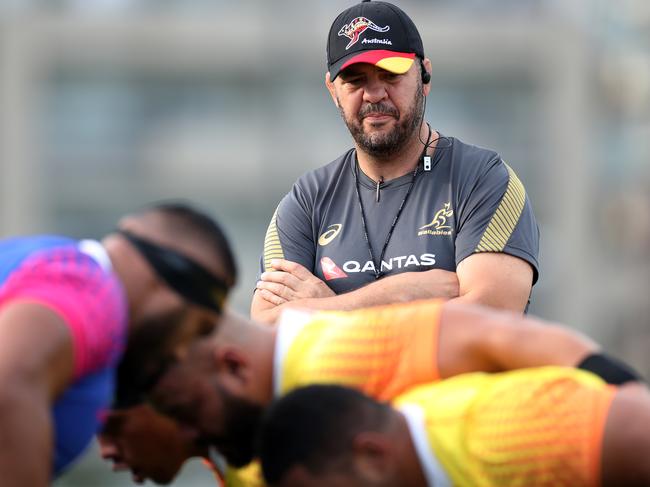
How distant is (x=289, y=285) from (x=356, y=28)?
128 centimetres

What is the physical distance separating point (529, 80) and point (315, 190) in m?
40.7

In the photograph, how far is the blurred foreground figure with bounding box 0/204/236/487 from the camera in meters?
5.65

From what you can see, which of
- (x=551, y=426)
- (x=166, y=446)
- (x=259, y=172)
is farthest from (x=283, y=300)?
(x=259, y=172)

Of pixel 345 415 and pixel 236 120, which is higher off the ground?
pixel 345 415

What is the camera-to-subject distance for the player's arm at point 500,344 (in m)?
6.33

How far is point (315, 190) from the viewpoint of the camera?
828 centimetres

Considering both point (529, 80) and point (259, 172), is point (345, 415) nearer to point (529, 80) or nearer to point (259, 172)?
point (259, 172)

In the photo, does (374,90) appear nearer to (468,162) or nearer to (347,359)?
(468,162)

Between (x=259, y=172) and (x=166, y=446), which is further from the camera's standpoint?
(x=259, y=172)

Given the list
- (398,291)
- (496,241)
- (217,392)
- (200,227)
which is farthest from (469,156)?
(217,392)

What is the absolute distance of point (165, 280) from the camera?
246 inches

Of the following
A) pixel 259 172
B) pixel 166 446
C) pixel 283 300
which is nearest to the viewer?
pixel 166 446

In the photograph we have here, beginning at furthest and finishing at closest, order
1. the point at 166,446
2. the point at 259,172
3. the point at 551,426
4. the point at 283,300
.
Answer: the point at 259,172 → the point at 283,300 → the point at 166,446 → the point at 551,426

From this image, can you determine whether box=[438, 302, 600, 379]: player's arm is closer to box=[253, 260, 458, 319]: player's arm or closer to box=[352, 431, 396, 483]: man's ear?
box=[352, 431, 396, 483]: man's ear
